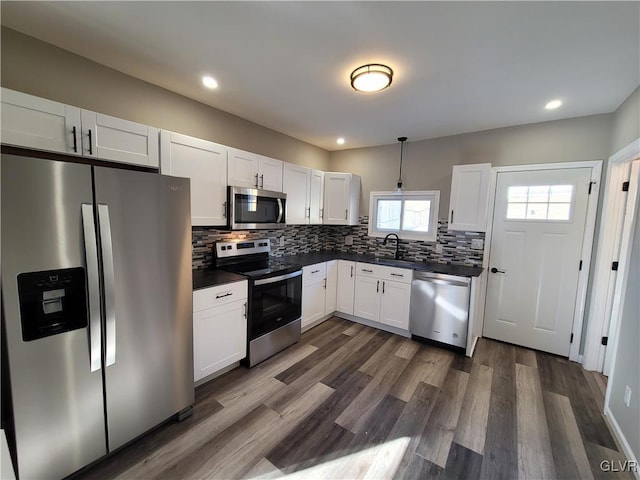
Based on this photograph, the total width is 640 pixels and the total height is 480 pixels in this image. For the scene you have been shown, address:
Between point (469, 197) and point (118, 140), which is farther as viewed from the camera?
point (469, 197)

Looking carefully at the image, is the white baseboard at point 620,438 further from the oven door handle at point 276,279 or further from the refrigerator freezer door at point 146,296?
the refrigerator freezer door at point 146,296

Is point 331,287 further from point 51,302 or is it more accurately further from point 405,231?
point 51,302

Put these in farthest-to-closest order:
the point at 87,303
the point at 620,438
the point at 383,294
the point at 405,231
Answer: the point at 405,231 → the point at 383,294 → the point at 620,438 → the point at 87,303

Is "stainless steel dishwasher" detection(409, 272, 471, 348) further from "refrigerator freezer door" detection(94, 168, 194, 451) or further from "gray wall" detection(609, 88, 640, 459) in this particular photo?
"refrigerator freezer door" detection(94, 168, 194, 451)

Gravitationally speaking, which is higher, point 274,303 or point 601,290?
point 601,290

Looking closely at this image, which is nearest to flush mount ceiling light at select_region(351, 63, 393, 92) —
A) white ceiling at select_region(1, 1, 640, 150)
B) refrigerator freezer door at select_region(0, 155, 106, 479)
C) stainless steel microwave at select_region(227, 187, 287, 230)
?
white ceiling at select_region(1, 1, 640, 150)

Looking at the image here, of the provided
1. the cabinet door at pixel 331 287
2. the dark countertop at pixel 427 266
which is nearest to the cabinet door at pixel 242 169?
the dark countertop at pixel 427 266

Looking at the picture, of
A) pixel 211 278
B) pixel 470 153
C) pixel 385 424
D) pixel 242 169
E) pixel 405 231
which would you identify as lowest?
pixel 385 424

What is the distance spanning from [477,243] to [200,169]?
3.29 m

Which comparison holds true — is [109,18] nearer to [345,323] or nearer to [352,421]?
[352,421]

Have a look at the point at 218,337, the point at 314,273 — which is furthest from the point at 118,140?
the point at 314,273

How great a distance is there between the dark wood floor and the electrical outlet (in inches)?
50.8

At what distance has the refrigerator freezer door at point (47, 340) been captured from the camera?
1.20 m

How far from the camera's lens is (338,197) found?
398cm
